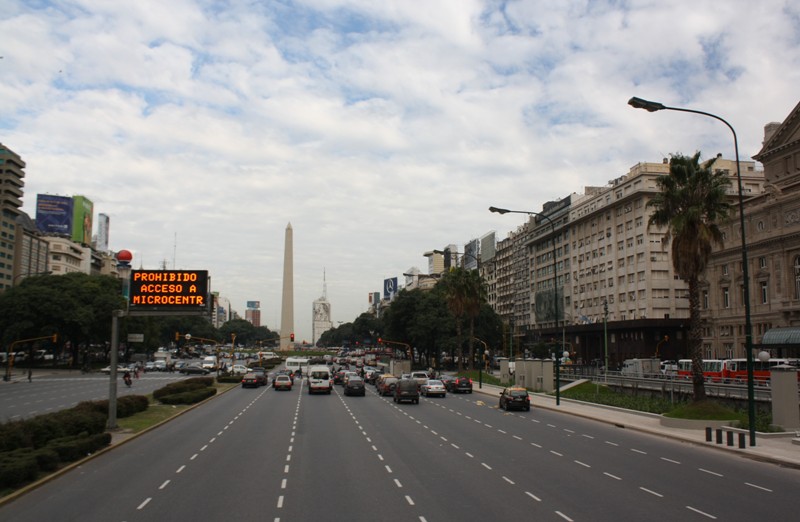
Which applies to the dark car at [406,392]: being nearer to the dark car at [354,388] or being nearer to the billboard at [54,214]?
the dark car at [354,388]

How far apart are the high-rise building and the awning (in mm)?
132699

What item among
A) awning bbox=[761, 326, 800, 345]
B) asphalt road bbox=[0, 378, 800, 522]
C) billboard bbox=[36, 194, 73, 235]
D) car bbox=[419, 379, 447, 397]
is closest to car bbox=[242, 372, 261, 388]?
car bbox=[419, 379, 447, 397]

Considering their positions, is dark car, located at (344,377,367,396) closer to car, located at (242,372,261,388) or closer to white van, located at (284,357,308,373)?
car, located at (242,372,261,388)

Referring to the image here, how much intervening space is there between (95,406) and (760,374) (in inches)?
1563

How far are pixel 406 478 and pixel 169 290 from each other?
19.8m

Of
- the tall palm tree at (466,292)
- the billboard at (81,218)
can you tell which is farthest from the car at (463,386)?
the billboard at (81,218)

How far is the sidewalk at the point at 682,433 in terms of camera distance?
22600 mm

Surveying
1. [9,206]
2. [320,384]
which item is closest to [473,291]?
[320,384]

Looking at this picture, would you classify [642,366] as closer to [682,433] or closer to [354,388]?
[354,388]

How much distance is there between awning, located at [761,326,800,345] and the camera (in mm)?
52969

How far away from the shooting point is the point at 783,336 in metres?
54.2

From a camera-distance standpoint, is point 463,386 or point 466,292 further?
point 466,292

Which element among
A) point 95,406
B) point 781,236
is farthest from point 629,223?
point 95,406

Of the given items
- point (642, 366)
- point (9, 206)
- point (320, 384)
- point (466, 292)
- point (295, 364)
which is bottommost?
point (320, 384)
